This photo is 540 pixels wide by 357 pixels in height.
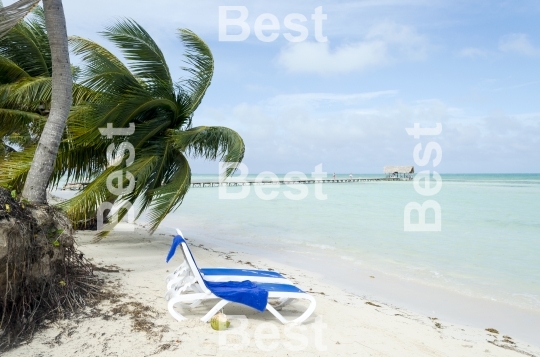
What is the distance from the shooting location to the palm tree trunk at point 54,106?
15.9ft

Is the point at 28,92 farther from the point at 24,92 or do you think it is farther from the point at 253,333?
the point at 253,333

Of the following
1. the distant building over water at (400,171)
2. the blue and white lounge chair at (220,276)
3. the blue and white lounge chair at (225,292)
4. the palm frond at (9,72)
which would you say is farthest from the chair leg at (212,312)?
the distant building over water at (400,171)

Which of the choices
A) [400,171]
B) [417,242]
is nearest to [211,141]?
[417,242]

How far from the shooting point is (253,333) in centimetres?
403

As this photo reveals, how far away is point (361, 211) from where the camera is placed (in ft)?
66.5

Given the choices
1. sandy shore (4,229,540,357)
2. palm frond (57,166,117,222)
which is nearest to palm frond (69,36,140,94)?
palm frond (57,166,117,222)

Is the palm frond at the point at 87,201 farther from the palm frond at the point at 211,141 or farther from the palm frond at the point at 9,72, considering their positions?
the palm frond at the point at 9,72

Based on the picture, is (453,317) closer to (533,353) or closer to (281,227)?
(533,353)

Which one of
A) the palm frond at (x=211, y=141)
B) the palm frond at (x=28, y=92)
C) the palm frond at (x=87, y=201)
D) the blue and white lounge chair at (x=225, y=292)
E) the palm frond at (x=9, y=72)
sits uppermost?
the palm frond at (x=9, y=72)

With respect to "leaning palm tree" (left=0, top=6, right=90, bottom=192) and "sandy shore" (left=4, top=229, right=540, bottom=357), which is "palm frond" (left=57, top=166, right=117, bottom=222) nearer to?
"leaning palm tree" (left=0, top=6, right=90, bottom=192)

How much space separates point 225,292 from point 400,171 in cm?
7214

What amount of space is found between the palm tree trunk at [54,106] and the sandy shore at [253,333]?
5.27 feet

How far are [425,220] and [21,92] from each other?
626 inches

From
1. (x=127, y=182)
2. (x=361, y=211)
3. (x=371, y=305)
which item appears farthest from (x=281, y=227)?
(x=371, y=305)
